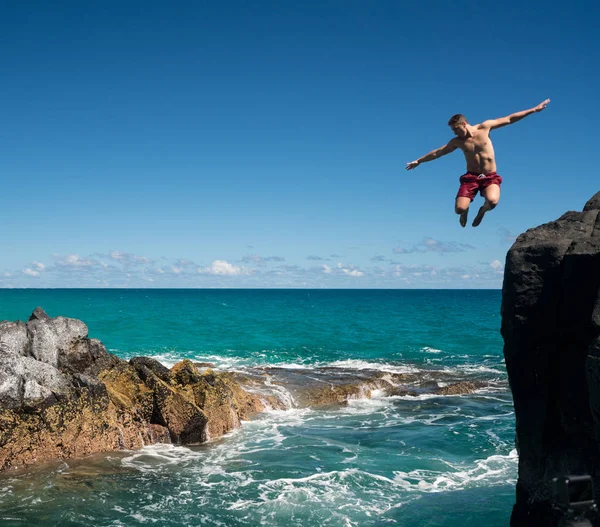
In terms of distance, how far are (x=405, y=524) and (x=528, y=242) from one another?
23.3 feet

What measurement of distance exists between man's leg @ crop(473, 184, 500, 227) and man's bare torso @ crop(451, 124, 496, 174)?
0.32 m

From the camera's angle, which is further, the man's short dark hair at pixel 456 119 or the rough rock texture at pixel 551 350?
the man's short dark hair at pixel 456 119

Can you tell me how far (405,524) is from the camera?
1264 centimetres

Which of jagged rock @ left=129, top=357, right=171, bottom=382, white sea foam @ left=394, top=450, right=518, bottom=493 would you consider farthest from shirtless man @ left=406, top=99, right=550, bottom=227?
jagged rock @ left=129, top=357, right=171, bottom=382

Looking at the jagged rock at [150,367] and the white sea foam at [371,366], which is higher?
the jagged rock at [150,367]

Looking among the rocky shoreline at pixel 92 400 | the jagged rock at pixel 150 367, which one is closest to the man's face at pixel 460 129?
the rocky shoreline at pixel 92 400

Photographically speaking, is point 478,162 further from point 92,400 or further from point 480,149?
point 92,400

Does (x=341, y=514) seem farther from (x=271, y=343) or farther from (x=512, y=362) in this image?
(x=271, y=343)

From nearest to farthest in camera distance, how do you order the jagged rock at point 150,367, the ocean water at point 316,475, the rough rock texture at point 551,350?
the rough rock texture at point 551,350 < the ocean water at point 316,475 < the jagged rock at point 150,367

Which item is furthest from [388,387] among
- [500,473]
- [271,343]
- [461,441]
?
[271,343]

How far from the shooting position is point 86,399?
16.4 metres

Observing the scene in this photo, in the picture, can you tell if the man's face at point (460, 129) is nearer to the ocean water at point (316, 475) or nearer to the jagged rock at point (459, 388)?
the ocean water at point (316, 475)

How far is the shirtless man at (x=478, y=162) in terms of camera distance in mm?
9484

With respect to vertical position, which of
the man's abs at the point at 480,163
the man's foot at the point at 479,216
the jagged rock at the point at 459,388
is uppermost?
the man's abs at the point at 480,163
